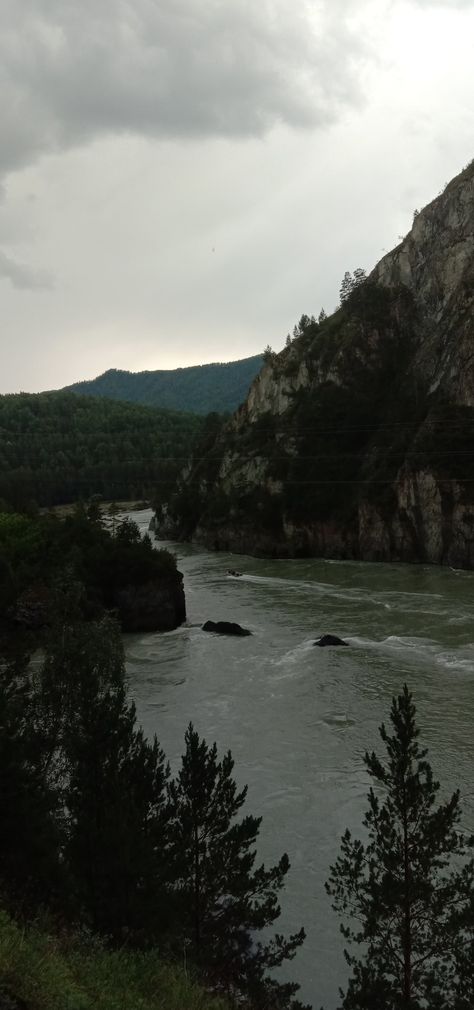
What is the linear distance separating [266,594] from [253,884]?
54504 mm

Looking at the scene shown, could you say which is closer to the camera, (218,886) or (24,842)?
(24,842)

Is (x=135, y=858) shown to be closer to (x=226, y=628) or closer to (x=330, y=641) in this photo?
(x=330, y=641)

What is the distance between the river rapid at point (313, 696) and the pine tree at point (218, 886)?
7.00 ft

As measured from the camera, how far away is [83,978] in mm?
10344

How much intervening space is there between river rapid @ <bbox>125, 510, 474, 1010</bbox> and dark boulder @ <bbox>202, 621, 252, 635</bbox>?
1.21 meters

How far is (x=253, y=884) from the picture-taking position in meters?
15.4

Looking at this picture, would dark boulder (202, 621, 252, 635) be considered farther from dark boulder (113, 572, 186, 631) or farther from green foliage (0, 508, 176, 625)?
green foliage (0, 508, 176, 625)

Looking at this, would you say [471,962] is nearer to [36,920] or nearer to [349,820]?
[36,920]

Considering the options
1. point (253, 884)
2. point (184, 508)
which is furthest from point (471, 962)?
point (184, 508)

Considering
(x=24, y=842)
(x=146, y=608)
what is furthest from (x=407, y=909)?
(x=146, y=608)

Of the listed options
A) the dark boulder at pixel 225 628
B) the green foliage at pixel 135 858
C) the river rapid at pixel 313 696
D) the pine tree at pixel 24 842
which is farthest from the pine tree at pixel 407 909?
the dark boulder at pixel 225 628

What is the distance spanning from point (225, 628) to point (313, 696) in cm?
1754

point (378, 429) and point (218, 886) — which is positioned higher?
point (378, 429)

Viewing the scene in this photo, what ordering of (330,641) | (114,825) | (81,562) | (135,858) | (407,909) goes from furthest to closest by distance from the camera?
(81,562) < (330,641) < (407,909) < (114,825) < (135,858)
